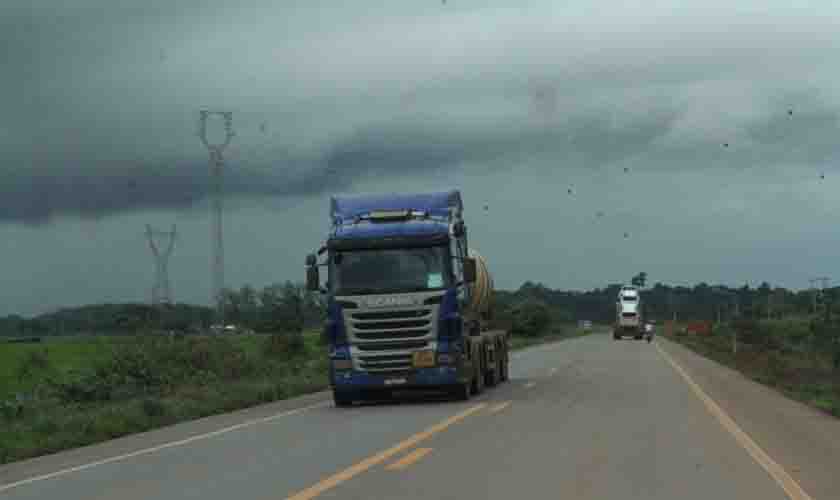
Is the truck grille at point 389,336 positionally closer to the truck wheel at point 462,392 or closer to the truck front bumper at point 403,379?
the truck front bumper at point 403,379

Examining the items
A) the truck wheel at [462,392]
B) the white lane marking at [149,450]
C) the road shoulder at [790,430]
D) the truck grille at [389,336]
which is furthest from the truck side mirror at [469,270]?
the road shoulder at [790,430]

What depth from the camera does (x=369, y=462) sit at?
1330 centimetres

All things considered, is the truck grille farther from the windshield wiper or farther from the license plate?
the windshield wiper

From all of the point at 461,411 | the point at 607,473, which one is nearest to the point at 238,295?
the point at 461,411

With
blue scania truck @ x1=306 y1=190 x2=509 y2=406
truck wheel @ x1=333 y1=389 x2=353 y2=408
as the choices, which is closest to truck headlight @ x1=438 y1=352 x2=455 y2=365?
blue scania truck @ x1=306 y1=190 x2=509 y2=406

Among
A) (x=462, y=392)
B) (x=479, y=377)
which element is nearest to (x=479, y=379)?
(x=479, y=377)

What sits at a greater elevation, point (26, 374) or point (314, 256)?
point (314, 256)

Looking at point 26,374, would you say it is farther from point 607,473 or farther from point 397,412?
point 607,473

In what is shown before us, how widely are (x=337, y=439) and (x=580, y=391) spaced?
11778mm

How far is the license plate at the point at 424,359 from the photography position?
906 inches

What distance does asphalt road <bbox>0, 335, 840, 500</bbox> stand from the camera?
1120 cm

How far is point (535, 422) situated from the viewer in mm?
18578

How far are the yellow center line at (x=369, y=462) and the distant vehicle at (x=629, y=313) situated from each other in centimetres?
8107

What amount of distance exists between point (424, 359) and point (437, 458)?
943cm
